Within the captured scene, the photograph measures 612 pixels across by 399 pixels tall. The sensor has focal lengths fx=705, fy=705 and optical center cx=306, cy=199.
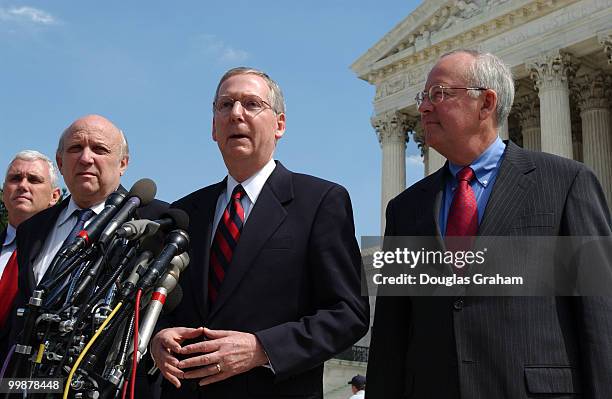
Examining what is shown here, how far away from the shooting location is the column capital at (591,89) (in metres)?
25.9

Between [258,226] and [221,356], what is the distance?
0.86 meters

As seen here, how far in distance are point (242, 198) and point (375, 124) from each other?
92.2 feet

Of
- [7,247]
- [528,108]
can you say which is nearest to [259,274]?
[7,247]

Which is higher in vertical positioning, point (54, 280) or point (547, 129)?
point (547, 129)

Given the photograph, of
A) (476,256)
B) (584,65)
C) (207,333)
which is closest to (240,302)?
(207,333)

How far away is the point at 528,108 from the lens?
94.8ft

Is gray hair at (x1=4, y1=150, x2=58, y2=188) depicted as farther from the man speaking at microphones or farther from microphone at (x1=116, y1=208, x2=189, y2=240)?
microphone at (x1=116, y1=208, x2=189, y2=240)

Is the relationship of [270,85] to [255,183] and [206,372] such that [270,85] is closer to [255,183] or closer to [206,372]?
[255,183]

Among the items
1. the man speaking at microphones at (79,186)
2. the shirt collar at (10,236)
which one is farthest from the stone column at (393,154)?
the man speaking at microphones at (79,186)

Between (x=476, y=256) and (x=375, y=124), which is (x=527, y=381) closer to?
(x=476, y=256)

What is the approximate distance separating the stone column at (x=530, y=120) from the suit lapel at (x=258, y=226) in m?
25.9

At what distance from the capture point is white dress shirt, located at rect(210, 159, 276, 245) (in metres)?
4.22

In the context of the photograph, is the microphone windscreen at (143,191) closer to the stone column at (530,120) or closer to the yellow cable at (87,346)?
the yellow cable at (87,346)

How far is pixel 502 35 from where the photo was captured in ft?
89.1
